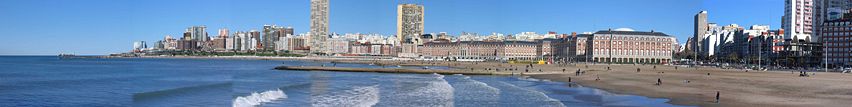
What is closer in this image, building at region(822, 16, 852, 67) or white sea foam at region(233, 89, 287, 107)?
white sea foam at region(233, 89, 287, 107)

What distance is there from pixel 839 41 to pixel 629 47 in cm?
5444

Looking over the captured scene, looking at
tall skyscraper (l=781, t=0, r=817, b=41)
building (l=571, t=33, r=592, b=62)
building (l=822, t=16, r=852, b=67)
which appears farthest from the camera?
tall skyscraper (l=781, t=0, r=817, b=41)

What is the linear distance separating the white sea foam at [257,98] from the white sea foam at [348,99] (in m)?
1.75

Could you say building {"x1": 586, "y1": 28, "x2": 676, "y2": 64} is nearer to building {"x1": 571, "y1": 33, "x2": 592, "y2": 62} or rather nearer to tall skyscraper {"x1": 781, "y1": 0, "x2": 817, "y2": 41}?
building {"x1": 571, "y1": 33, "x2": 592, "y2": 62}

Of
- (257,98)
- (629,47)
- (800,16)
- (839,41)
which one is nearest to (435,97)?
(257,98)

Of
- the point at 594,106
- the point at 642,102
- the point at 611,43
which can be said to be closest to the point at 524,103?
the point at 594,106

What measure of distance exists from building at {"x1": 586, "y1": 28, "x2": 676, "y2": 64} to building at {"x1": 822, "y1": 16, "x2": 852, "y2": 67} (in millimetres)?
48594

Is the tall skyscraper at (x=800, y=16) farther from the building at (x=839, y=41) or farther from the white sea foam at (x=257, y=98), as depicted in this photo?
the white sea foam at (x=257, y=98)

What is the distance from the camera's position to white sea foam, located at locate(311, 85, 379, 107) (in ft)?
91.9

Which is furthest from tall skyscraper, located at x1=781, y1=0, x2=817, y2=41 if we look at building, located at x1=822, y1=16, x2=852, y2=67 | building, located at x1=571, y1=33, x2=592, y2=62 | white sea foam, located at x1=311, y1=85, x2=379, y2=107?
white sea foam, located at x1=311, y1=85, x2=379, y2=107

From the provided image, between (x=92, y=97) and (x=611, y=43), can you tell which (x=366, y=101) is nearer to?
(x=92, y=97)

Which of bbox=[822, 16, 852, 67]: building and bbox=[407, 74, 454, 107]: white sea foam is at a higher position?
bbox=[822, 16, 852, 67]: building

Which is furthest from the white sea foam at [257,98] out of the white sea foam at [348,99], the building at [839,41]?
the building at [839,41]

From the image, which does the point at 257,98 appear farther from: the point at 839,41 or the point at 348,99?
the point at 839,41
